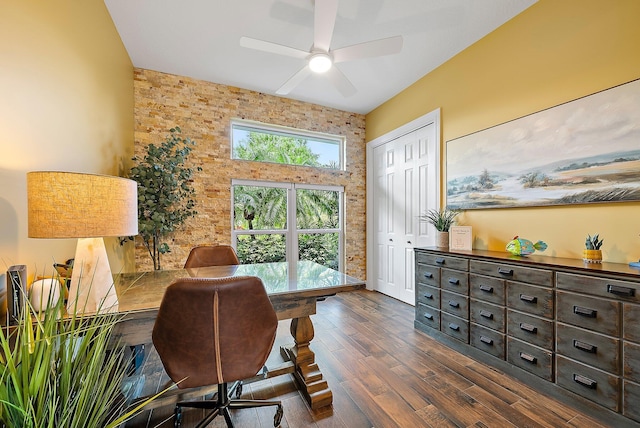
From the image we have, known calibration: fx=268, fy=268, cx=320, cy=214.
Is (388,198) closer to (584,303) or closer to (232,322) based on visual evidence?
(584,303)

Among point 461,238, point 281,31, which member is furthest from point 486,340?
point 281,31

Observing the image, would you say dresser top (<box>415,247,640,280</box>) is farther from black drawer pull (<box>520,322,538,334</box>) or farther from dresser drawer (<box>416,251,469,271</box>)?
black drawer pull (<box>520,322,538,334</box>)

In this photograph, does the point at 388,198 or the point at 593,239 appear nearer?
the point at 593,239

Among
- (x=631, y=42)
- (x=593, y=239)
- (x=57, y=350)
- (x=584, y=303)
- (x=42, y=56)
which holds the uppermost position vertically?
(x=631, y=42)

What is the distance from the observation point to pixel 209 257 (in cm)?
239

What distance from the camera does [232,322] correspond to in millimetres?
1271

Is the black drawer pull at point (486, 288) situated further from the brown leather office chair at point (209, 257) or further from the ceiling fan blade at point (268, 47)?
the ceiling fan blade at point (268, 47)

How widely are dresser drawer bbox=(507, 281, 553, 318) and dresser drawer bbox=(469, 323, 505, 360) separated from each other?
305 mm

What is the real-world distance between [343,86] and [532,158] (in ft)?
6.18

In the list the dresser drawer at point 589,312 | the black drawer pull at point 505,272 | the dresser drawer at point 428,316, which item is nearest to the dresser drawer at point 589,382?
the dresser drawer at point 589,312

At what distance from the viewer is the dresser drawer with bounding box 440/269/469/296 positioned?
8.19 feet

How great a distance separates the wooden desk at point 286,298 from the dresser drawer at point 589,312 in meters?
1.41

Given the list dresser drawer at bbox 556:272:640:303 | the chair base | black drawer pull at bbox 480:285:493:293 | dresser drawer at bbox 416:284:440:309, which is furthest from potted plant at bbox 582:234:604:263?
the chair base


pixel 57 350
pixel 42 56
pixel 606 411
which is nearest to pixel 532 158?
pixel 606 411
